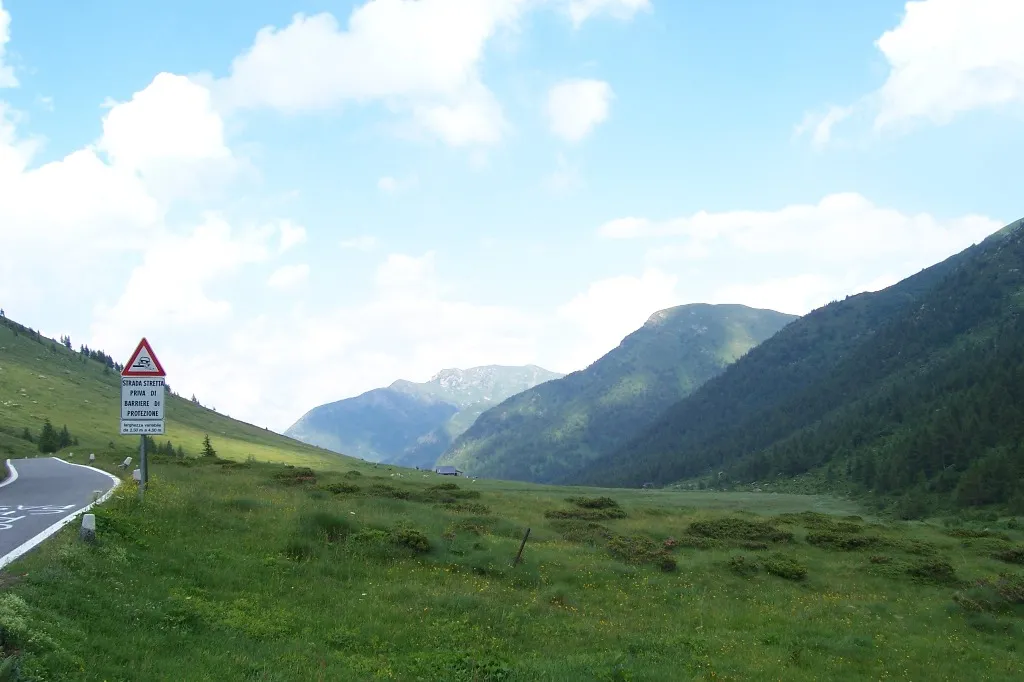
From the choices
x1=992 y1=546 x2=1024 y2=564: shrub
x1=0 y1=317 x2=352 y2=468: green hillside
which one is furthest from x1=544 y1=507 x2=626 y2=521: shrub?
x1=0 y1=317 x2=352 y2=468: green hillside

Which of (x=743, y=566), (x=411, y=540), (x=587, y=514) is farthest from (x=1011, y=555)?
(x=411, y=540)

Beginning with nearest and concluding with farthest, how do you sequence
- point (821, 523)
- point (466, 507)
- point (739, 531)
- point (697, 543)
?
point (697, 543) → point (739, 531) → point (466, 507) → point (821, 523)

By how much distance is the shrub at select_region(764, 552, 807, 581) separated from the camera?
3028 cm

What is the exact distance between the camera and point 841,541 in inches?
1555

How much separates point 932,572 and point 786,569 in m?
7.73

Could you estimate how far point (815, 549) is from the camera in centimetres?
3856

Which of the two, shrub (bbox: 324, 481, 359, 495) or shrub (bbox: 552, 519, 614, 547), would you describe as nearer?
shrub (bbox: 552, 519, 614, 547)

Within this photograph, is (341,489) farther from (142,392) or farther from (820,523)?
(820,523)

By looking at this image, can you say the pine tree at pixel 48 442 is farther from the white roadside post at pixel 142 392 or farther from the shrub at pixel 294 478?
the white roadside post at pixel 142 392

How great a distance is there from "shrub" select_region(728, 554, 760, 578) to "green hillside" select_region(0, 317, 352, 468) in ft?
270

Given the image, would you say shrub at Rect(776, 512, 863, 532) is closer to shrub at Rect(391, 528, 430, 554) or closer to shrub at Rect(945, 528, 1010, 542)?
shrub at Rect(945, 528, 1010, 542)

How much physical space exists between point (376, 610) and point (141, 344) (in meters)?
12.3

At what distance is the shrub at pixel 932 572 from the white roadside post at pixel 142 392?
111 feet

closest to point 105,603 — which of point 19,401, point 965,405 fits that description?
point 965,405
